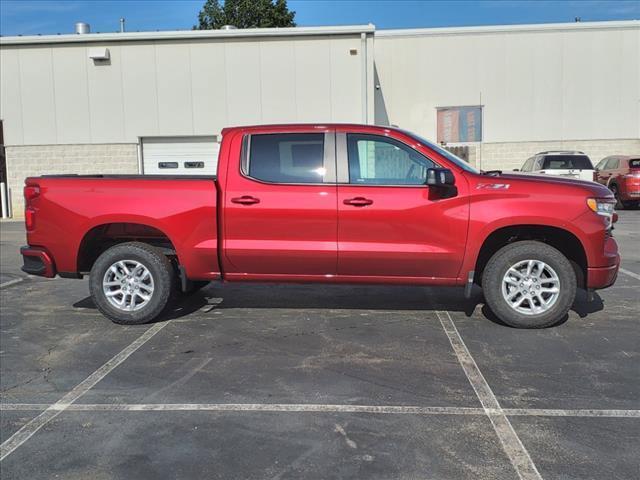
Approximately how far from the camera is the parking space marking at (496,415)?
125 inches

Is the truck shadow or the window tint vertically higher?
the window tint

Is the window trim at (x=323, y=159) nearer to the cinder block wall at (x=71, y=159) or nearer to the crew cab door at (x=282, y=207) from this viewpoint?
the crew cab door at (x=282, y=207)

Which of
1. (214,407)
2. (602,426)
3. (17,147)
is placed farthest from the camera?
(17,147)

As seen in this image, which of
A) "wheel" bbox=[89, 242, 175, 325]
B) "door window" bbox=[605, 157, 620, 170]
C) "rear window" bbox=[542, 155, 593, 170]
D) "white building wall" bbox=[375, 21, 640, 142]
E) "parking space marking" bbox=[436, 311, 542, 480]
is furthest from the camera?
"white building wall" bbox=[375, 21, 640, 142]

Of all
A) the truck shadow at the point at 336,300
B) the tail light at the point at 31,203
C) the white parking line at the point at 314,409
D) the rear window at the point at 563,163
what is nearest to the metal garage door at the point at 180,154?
the rear window at the point at 563,163

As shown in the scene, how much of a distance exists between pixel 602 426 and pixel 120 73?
58.1 feet

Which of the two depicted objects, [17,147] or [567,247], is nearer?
[567,247]

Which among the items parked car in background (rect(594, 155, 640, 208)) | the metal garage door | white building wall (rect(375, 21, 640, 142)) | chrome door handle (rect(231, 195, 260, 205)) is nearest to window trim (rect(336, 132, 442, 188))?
chrome door handle (rect(231, 195, 260, 205))

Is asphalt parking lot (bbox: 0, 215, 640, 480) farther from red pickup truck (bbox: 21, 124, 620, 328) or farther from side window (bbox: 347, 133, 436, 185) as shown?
side window (bbox: 347, 133, 436, 185)

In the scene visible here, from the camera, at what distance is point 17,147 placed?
19188mm

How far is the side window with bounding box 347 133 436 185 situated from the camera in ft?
18.9

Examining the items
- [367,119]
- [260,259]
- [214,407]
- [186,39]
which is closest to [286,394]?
[214,407]

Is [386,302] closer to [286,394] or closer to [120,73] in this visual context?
[286,394]

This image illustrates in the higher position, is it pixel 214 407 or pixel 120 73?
pixel 120 73
